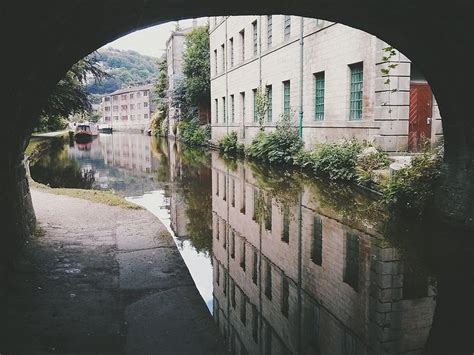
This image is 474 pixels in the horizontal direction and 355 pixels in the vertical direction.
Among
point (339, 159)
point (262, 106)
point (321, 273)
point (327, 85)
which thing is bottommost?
point (321, 273)

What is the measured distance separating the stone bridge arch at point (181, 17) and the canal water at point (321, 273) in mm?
1727

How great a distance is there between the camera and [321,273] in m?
6.34

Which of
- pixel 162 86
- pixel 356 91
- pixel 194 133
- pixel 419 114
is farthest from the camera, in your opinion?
pixel 162 86

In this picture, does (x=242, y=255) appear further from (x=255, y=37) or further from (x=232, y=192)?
(x=255, y=37)

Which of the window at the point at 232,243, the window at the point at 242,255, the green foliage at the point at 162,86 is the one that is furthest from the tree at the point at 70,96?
the green foliage at the point at 162,86

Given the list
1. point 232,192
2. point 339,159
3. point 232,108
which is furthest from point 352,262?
point 232,108

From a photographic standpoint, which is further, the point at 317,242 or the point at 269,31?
the point at 269,31

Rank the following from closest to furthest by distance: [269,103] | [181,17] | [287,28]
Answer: [181,17] < [287,28] < [269,103]

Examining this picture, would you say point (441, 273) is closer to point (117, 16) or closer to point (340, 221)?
point (340, 221)

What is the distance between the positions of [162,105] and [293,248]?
170 feet

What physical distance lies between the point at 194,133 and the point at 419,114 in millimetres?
25265

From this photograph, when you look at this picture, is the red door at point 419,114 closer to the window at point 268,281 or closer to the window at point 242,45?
the window at point 268,281

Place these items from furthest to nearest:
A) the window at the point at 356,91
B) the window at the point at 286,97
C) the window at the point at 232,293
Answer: the window at the point at 286,97, the window at the point at 356,91, the window at the point at 232,293

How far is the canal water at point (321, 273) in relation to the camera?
4578 millimetres
